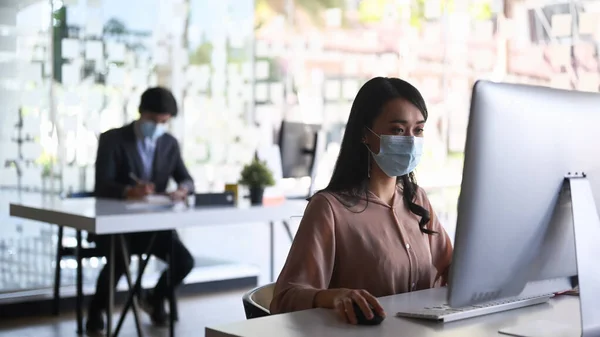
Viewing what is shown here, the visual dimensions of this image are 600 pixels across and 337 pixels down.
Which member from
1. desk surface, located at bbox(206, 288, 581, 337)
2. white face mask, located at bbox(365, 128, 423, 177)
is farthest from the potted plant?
desk surface, located at bbox(206, 288, 581, 337)

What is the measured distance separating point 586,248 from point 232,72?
5.30m

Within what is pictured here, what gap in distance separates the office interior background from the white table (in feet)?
2.05

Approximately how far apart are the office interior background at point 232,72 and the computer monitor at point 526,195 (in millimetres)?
2576

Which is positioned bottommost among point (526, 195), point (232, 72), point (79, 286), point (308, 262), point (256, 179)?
point (79, 286)

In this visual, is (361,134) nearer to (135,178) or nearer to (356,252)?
(356,252)

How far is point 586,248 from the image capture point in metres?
1.54

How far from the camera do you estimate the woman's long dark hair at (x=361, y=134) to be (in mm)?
2166

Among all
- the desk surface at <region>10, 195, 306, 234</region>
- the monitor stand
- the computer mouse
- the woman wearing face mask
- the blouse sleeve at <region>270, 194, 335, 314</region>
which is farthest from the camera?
the desk surface at <region>10, 195, 306, 234</region>

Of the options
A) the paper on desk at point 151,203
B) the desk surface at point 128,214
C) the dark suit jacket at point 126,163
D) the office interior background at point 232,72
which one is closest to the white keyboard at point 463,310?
the desk surface at point 128,214

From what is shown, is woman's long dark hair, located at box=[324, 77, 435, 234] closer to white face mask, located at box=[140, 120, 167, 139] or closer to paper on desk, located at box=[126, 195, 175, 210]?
paper on desk, located at box=[126, 195, 175, 210]

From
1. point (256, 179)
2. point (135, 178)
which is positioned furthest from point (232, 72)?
point (256, 179)

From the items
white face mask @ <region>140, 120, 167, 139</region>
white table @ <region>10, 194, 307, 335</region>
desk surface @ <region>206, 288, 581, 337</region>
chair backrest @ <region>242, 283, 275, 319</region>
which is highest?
white face mask @ <region>140, 120, 167, 139</region>

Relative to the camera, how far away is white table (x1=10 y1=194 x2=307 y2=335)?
12.1ft

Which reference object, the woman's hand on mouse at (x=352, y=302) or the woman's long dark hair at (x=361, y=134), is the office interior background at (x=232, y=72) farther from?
the woman's hand on mouse at (x=352, y=302)
